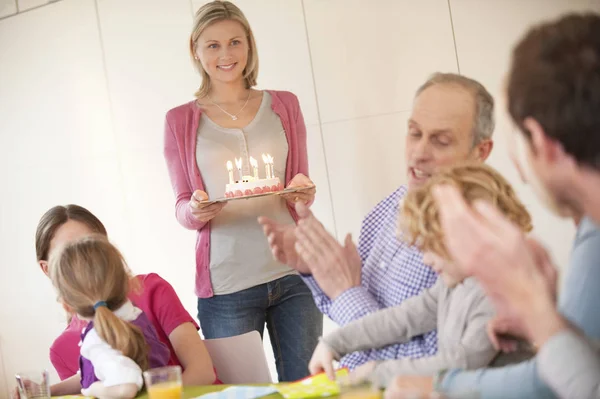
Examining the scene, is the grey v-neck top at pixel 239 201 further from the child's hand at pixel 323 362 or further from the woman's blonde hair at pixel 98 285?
the child's hand at pixel 323 362

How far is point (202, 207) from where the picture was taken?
281 centimetres

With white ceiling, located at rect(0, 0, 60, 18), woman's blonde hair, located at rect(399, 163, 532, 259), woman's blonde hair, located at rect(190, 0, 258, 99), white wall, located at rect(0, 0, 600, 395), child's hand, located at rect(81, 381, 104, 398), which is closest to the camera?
woman's blonde hair, located at rect(399, 163, 532, 259)

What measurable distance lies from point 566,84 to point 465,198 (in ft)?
1.77

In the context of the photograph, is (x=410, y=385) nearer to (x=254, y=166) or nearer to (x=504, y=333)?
(x=504, y=333)

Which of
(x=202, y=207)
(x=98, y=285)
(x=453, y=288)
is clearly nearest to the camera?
(x=453, y=288)

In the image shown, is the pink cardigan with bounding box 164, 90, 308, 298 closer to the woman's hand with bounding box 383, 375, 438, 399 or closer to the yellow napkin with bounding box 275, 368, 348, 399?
the yellow napkin with bounding box 275, 368, 348, 399

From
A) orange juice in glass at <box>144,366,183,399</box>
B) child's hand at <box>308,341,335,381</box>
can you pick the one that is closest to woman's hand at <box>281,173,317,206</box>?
child's hand at <box>308,341,335,381</box>

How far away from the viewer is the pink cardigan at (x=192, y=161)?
9.91ft

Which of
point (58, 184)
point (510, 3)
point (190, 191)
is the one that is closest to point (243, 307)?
point (190, 191)

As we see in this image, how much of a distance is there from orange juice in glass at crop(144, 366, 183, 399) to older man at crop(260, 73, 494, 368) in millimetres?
444

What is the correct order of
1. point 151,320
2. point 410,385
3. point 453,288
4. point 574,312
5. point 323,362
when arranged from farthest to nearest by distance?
1. point 151,320
2. point 323,362
3. point 453,288
4. point 410,385
5. point 574,312

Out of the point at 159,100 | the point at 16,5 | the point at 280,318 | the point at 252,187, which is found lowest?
the point at 280,318

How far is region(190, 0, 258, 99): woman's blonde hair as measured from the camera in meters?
3.05

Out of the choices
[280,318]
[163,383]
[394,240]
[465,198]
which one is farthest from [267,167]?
[465,198]
